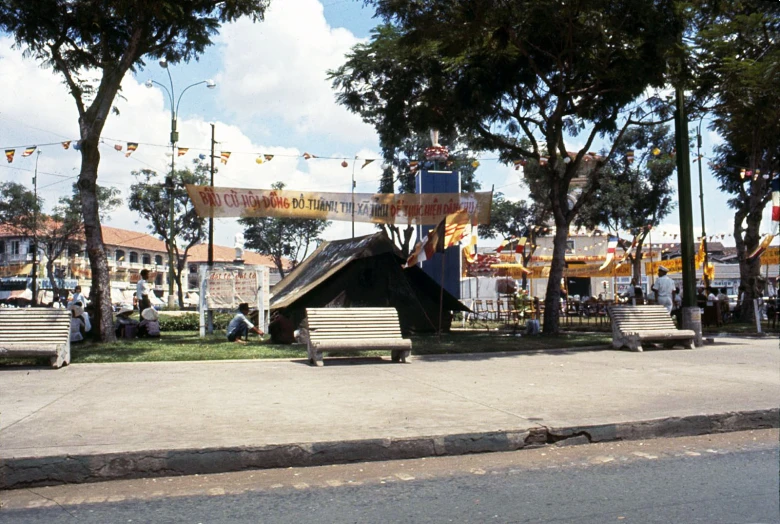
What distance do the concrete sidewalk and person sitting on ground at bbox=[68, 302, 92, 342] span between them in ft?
12.8

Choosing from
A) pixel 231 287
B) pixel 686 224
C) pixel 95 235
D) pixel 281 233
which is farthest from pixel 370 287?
pixel 281 233

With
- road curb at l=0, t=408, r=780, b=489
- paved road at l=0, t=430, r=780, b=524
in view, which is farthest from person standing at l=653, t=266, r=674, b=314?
paved road at l=0, t=430, r=780, b=524

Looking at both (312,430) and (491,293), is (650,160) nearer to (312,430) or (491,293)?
(491,293)

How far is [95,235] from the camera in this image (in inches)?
565

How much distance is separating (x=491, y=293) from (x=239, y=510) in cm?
3013

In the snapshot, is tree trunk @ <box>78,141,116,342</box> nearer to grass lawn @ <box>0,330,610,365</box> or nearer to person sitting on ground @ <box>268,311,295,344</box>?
grass lawn @ <box>0,330,610,365</box>

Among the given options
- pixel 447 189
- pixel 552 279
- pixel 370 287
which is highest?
pixel 447 189

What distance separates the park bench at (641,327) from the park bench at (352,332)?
450 centimetres

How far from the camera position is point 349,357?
1268 centimetres

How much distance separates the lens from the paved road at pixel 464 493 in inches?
172

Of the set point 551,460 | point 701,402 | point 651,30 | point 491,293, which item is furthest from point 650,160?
point 551,460

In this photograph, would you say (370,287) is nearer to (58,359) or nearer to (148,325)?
(148,325)

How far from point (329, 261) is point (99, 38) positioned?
7.45 meters

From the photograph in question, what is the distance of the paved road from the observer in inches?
172
